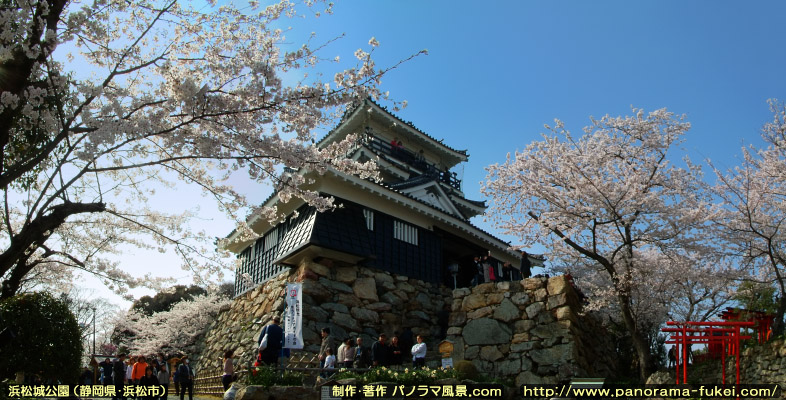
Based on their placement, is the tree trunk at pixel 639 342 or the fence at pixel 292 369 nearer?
the fence at pixel 292 369

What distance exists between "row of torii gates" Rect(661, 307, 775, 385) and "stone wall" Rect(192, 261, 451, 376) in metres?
6.87

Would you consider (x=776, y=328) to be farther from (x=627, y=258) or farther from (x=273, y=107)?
(x=273, y=107)

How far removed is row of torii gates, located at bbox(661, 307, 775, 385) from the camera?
319 inches

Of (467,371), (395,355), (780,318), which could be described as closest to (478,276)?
(467,371)

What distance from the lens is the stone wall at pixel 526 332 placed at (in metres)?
12.0

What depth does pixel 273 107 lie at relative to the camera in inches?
261

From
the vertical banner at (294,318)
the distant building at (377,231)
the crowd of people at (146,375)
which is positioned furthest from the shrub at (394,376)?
the crowd of people at (146,375)

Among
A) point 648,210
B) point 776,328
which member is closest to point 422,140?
point 648,210

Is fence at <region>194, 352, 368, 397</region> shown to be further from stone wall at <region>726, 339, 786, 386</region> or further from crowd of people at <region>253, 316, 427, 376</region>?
stone wall at <region>726, 339, 786, 386</region>

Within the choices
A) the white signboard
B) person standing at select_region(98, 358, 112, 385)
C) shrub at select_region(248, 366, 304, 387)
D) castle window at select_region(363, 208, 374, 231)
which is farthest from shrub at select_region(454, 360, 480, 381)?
person standing at select_region(98, 358, 112, 385)

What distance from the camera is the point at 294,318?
37.1ft

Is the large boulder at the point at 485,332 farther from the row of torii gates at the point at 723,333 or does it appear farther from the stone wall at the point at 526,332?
the row of torii gates at the point at 723,333

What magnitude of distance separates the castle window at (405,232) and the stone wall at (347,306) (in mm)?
1328

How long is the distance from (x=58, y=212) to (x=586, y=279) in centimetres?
1761
